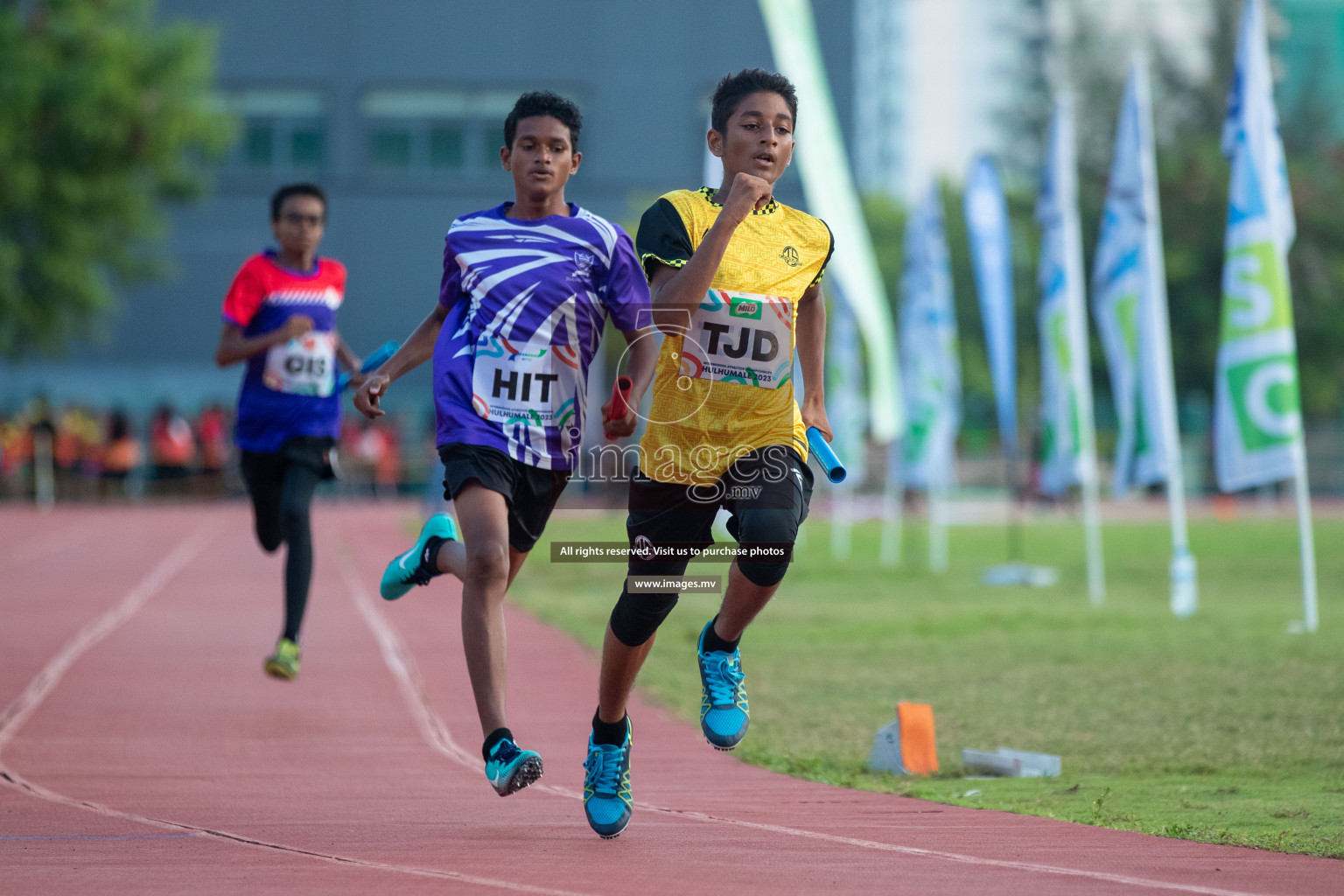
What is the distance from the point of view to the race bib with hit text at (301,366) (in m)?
7.63

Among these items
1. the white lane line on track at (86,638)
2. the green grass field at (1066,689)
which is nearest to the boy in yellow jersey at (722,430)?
the green grass field at (1066,689)

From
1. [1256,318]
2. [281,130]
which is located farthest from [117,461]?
[1256,318]

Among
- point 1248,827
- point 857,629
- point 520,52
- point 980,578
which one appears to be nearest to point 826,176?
point 980,578

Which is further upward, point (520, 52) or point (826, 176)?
point (520, 52)

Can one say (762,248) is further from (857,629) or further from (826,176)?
(826,176)

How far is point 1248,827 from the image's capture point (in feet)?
15.9

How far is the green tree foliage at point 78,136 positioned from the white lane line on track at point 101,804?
1845 cm

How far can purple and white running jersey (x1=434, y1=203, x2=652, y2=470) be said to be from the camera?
4793mm

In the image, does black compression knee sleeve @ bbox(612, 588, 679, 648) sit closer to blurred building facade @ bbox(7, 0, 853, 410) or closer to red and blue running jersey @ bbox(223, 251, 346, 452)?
red and blue running jersey @ bbox(223, 251, 346, 452)

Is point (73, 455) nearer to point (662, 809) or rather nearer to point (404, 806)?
point (404, 806)

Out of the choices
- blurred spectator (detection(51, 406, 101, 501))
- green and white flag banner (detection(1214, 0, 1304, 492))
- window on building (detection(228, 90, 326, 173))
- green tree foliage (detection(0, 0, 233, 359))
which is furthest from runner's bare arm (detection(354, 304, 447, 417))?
window on building (detection(228, 90, 326, 173))

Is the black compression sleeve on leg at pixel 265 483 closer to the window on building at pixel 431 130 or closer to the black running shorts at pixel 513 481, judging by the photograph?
the black running shorts at pixel 513 481

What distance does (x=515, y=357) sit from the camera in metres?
4.81

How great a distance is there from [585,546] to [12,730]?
272 cm
